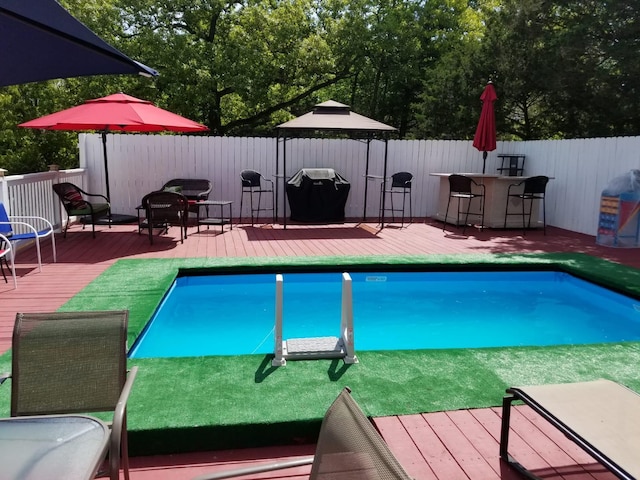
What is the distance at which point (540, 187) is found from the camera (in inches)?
347

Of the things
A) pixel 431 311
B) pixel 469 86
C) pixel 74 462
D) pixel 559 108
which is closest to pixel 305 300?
pixel 431 311

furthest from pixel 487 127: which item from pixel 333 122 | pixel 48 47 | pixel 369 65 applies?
pixel 369 65

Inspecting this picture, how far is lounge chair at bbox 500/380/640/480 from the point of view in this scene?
1.81 meters

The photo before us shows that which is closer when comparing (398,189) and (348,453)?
(348,453)

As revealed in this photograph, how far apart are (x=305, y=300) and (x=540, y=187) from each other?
17.0ft

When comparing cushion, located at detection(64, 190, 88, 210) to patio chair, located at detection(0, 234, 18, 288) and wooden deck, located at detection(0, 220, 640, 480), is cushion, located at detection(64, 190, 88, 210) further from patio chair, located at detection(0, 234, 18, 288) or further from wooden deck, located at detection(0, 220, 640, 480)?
patio chair, located at detection(0, 234, 18, 288)

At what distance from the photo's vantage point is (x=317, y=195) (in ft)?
31.5

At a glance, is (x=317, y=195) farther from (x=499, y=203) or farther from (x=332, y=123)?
(x=499, y=203)

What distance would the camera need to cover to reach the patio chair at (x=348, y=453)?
125 centimetres

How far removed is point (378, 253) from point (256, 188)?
13.4ft

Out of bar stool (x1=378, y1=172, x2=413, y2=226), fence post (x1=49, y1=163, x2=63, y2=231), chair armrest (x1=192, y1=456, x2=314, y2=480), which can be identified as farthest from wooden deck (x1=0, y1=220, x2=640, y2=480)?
chair armrest (x1=192, y1=456, x2=314, y2=480)

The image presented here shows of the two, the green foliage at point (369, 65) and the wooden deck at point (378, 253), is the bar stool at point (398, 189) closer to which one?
the wooden deck at point (378, 253)

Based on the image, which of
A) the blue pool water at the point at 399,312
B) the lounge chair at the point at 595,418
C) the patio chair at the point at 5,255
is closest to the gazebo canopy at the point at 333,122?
the blue pool water at the point at 399,312

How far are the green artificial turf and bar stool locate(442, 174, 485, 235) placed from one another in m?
5.32
